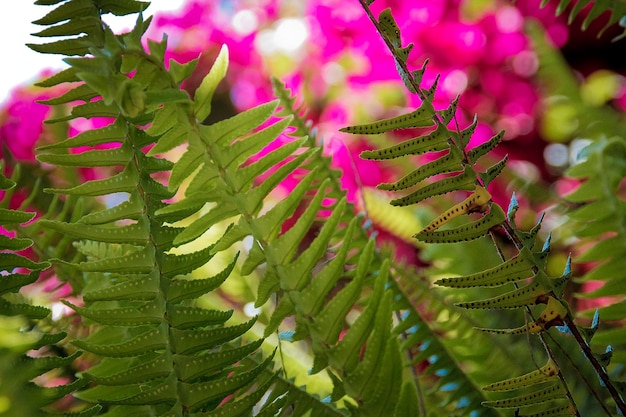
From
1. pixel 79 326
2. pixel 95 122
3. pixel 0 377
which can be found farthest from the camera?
pixel 95 122

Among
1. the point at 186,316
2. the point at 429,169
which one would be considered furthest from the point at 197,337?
the point at 429,169

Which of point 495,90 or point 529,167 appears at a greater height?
point 495,90

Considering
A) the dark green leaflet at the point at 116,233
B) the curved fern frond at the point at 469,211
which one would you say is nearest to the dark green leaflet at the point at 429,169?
the curved fern frond at the point at 469,211

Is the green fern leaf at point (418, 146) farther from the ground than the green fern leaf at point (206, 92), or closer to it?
closer to it

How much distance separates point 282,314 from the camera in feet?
1.06

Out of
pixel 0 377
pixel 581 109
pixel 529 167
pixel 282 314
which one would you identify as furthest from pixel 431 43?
pixel 0 377

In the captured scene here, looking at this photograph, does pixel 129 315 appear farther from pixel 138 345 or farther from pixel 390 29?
pixel 390 29

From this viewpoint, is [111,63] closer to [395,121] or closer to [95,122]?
[395,121]

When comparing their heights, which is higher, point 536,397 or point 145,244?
point 145,244

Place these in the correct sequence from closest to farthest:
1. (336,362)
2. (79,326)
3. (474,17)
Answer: (336,362) → (79,326) → (474,17)

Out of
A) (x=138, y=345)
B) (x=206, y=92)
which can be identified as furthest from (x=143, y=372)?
(x=206, y=92)

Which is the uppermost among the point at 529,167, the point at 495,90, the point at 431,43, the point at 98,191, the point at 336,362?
the point at 431,43

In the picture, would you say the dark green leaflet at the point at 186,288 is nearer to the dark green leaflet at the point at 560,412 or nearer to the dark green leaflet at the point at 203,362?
the dark green leaflet at the point at 203,362

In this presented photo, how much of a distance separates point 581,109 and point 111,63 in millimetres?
667
